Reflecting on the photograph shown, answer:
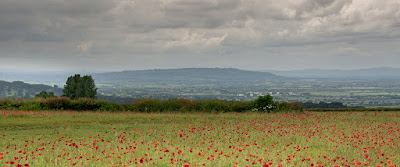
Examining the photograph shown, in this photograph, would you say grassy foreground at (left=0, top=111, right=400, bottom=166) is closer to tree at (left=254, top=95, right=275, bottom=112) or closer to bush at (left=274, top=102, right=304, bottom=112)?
tree at (left=254, top=95, right=275, bottom=112)

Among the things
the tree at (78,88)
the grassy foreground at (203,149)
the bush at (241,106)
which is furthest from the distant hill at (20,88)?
the grassy foreground at (203,149)

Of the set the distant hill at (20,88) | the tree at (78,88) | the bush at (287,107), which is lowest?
the distant hill at (20,88)

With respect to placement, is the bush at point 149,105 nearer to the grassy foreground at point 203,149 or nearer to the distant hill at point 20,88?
the grassy foreground at point 203,149

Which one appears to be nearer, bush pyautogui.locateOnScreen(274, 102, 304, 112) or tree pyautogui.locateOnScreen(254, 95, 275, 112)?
tree pyautogui.locateOnScreen(254, 95, 275, 112)

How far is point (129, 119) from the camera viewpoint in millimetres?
23500

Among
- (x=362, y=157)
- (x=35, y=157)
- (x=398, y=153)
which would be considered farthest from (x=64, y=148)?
(x=398, y=153)

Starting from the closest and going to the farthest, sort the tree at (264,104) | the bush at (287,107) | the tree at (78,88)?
1. the tree at (264,104)
2. the bush at (287,107)
3. the tree at (78,88)

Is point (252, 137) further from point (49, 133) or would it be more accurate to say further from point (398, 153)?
point (49, 133)

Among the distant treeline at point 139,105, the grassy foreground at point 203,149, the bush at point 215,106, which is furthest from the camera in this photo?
the bush at point 215,106

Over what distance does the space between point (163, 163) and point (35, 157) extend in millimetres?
4031

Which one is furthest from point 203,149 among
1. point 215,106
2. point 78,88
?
point 78,88

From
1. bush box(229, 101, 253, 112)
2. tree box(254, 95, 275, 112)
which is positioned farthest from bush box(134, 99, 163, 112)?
tree box(254, 95, 275, 112)

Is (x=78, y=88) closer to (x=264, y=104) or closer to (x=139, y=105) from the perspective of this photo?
(x=139, y=105)

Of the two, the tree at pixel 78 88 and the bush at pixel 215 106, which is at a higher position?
the tree at pixel 78 88
